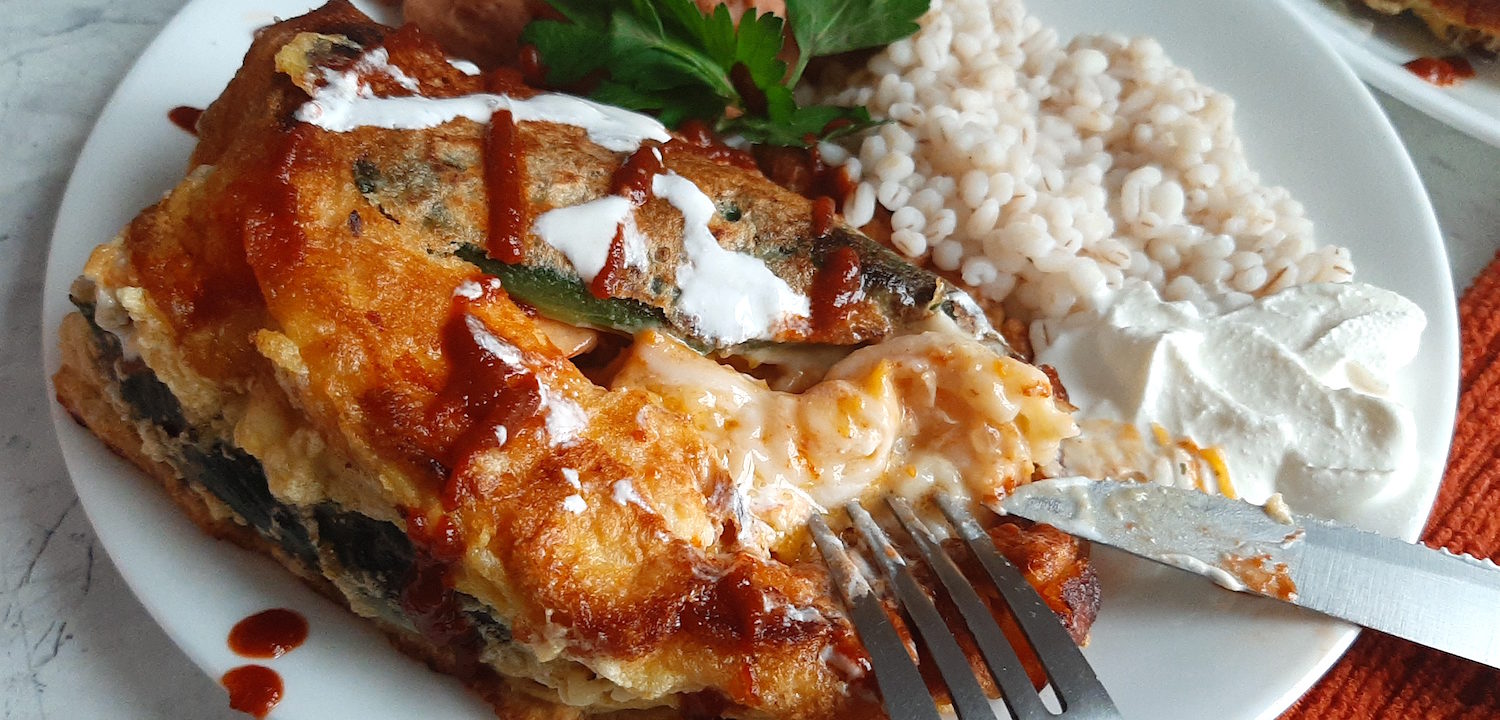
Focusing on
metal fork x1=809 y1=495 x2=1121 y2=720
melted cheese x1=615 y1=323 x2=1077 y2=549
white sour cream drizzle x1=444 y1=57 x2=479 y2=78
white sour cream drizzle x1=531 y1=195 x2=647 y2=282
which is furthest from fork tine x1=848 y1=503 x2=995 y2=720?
white sour cream drizzle x1=444 y1=57 x2=479 y2=78

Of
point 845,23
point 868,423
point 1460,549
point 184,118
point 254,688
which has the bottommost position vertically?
point 254,688

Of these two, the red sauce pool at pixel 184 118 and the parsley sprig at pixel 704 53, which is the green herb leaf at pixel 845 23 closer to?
the parsley sprig at pixel 704 53

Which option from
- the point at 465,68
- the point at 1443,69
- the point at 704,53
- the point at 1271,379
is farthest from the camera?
the point at 1443,69

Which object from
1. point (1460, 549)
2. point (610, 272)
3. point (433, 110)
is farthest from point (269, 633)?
point (1460, 549)

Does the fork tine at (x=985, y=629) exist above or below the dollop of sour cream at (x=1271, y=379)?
below

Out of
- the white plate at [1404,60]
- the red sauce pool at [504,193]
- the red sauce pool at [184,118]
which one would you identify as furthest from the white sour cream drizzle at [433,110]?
the white plate at [1404,60]

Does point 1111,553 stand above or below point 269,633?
above

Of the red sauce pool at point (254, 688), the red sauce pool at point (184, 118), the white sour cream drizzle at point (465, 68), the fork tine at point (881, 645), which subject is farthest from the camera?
the red sauce pool at point (184, 118)

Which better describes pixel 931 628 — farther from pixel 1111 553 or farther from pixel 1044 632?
pixel 1111 553
